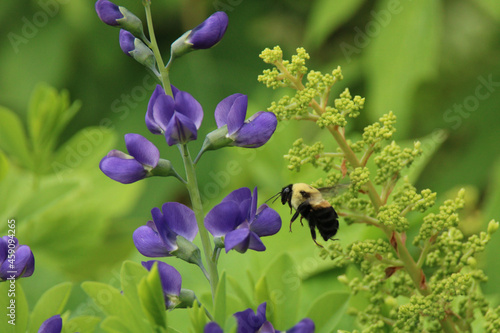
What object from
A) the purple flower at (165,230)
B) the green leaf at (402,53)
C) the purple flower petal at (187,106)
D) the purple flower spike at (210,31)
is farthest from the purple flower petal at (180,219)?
the green leaf at (402,53)

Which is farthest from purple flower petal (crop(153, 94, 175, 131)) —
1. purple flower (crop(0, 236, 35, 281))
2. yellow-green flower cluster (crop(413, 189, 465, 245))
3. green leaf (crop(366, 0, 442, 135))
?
green leaf (crop(366, 0, 442, 135))

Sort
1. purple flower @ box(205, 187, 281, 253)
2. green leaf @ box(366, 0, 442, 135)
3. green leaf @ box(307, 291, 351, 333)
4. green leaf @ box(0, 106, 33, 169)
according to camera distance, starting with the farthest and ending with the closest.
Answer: green leaf @ box(366, 0, 442, 135) < green leaf @ box(0, 106, 33, 169) < green leaf @ box(307, 291, 351, 333) < purple flower @ box(205, 187, 281, 253)

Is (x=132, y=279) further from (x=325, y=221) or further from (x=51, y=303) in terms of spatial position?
(x=325, y=221)

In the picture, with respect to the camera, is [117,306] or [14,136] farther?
[14,136]

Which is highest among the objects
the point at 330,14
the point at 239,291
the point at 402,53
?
the point at 330,14

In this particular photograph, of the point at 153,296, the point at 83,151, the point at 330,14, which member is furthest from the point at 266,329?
the point at 330,14

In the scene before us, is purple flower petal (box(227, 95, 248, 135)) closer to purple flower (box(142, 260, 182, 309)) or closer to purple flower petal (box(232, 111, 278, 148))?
purple flower petal (box(232, 111, 278, 148))
